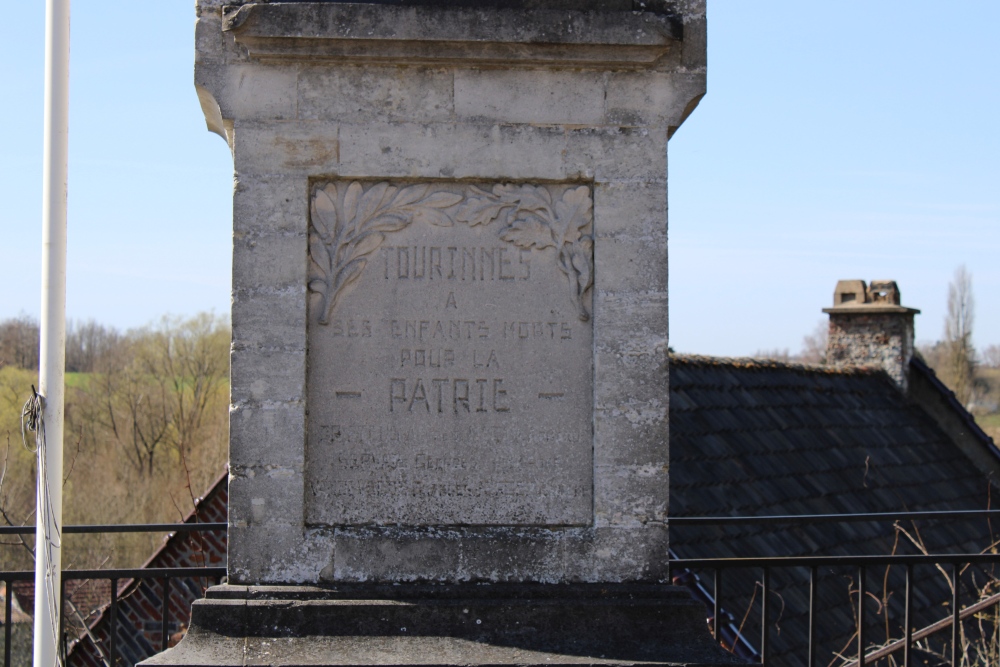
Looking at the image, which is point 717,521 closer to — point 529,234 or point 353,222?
point 529,234

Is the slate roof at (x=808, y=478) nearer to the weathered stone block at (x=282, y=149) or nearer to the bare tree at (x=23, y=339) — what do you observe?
the weathered stone block at (x=282, y=149)

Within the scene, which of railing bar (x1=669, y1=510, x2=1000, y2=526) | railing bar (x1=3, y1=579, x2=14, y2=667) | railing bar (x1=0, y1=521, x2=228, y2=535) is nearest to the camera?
railing bar (x1=3, y1=579, x2=14, y2=667)

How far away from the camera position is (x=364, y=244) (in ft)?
11.5

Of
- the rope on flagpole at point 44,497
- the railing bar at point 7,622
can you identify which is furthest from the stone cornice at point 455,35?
the railing bar at point 7,622

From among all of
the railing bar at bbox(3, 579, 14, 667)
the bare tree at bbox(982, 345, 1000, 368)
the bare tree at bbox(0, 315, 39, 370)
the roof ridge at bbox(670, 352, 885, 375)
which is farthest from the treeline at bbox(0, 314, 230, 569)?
the bare tree at bbox(982, 345, 1000, 368)

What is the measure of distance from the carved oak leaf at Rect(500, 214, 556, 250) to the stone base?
1.19m

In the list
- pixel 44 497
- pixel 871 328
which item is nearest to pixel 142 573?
pixel 44 497

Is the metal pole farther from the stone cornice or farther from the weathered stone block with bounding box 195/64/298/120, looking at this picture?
the stone cornice

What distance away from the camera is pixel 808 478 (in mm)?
10008

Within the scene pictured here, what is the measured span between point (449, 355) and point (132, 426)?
29.4 metres

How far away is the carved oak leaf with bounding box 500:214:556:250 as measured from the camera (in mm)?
3520

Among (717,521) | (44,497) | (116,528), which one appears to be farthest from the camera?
(717,521)

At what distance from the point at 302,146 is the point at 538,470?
4.61ft

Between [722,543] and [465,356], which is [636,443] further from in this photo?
[722,543]
